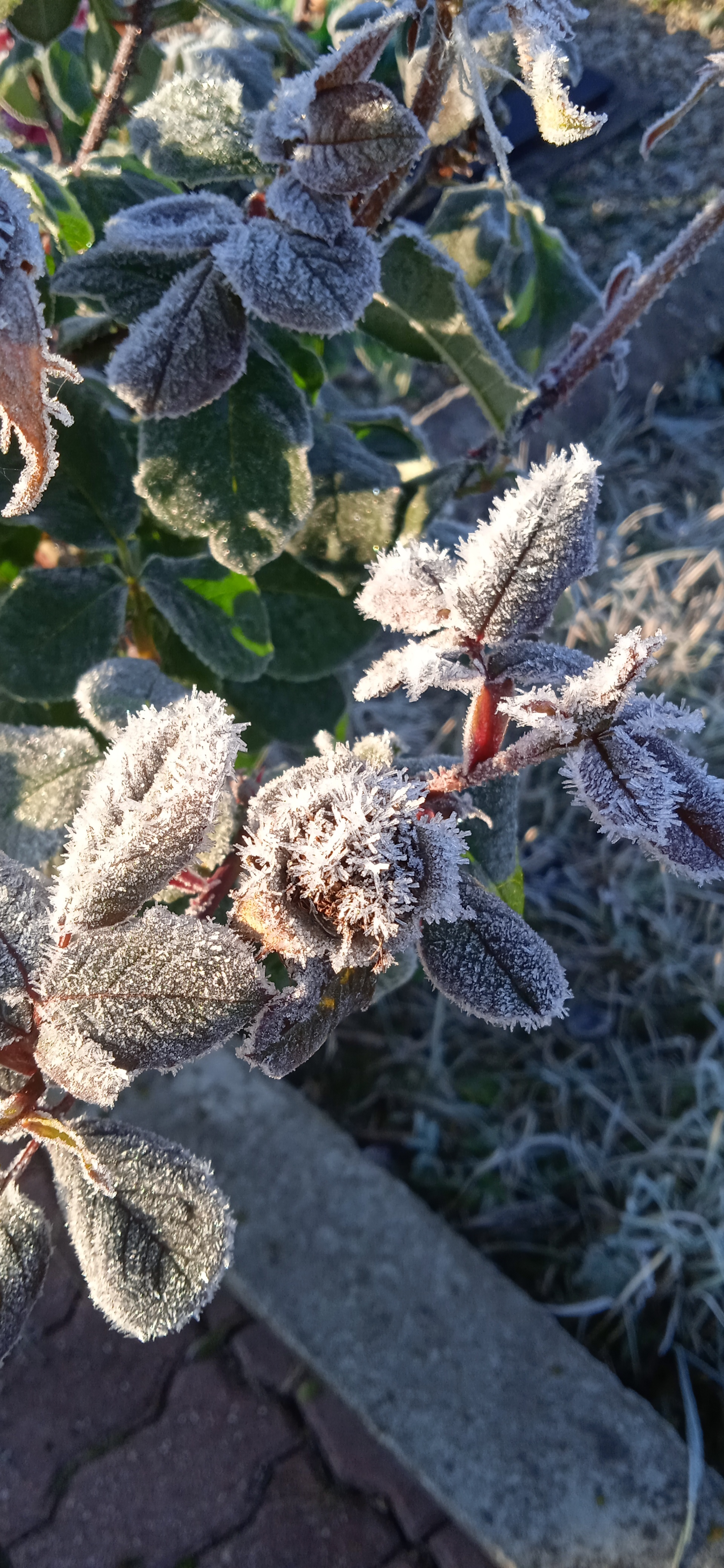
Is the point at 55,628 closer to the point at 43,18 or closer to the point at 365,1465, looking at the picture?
the point at 43,18

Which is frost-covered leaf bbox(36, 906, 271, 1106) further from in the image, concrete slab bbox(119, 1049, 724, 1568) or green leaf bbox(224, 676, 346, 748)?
concrete slab bbox(119, 1049, 724, 1568)

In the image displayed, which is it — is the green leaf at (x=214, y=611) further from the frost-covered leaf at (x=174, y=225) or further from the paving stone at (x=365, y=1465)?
the paving stone at (x=365, y=1465)

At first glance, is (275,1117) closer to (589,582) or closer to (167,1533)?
(167,1533)

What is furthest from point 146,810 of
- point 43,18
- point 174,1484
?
point 174,1484

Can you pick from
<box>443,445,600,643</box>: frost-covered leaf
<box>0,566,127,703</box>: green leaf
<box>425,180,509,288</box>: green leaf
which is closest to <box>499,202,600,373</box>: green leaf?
<box>425,180,509,288</box>: green leaf

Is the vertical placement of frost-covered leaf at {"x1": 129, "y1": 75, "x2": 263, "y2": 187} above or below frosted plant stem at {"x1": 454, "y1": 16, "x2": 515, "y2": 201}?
below

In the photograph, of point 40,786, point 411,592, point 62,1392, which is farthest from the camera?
point 62,1392
